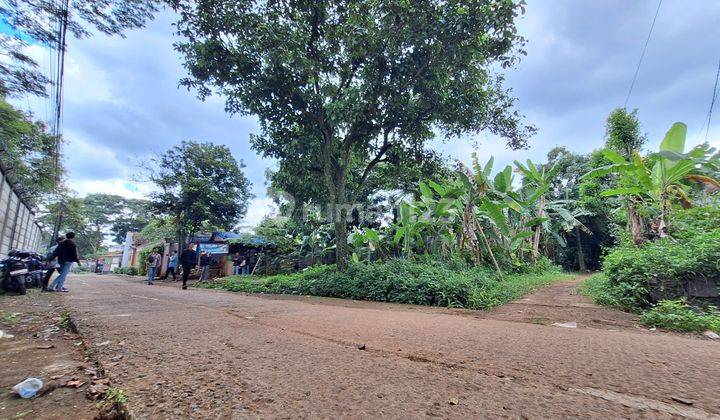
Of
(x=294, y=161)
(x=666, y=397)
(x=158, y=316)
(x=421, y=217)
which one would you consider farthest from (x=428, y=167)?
(x=666, y=397)

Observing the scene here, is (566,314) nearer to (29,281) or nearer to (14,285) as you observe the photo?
Answer: (14,285)

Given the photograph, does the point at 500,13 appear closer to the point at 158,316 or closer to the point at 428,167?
the point at 428,167

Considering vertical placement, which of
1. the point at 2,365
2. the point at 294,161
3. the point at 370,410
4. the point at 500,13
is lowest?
the point at 2,365

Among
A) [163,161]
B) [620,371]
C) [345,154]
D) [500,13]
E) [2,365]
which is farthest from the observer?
[163,161]

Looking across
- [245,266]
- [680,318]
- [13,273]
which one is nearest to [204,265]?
[245,266]

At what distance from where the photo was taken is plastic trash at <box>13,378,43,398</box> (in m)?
1.55

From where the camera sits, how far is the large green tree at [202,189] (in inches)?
727

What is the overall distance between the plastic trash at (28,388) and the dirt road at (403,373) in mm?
313

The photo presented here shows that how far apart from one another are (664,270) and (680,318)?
87 cm

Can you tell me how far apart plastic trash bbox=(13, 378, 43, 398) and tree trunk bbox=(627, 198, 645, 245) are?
7884 millimetres

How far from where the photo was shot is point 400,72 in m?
7.60

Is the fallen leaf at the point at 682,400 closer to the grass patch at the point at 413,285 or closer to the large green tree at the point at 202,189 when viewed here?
the grass patch at the point at 413,285

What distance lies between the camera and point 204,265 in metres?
16.5

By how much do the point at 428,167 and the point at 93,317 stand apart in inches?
349
